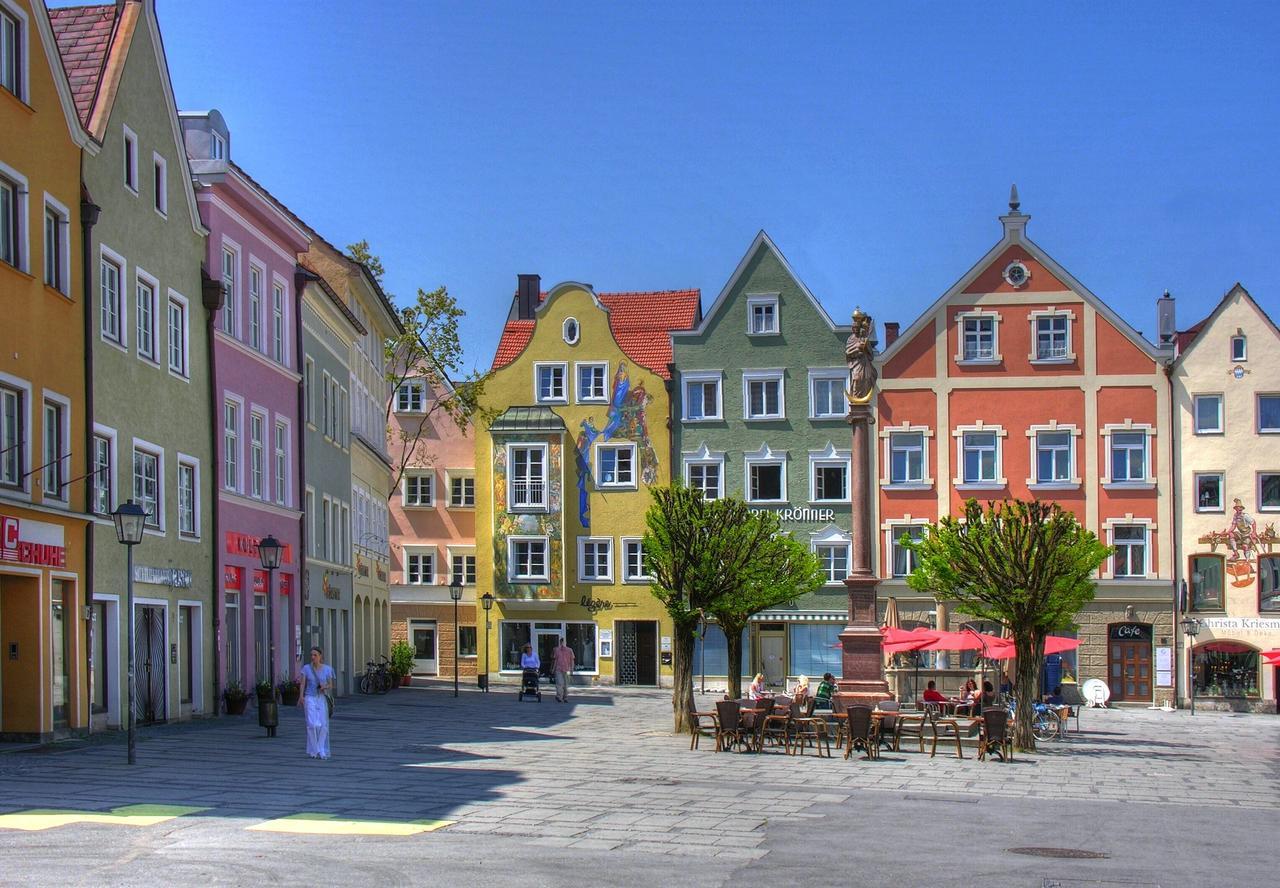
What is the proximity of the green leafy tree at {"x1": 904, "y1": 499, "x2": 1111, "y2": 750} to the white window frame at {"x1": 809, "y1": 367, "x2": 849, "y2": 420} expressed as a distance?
2854 centimetres

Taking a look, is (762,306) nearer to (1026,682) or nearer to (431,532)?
(431,532)

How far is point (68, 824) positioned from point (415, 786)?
5811mm

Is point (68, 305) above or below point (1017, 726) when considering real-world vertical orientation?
above

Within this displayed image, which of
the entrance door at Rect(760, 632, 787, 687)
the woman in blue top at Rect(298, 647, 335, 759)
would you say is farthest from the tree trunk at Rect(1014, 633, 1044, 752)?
the entrance door at Rect(760, 632, 787, 687)

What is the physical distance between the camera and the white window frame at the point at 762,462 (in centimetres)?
6172

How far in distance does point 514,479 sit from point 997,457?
57.2 ft

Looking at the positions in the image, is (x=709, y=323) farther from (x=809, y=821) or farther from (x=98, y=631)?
→ (x=809, y=821)

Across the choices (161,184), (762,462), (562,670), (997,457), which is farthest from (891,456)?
(161,184)

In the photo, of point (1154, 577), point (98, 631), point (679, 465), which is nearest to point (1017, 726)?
point (98, 631)

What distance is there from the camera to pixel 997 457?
2306 inches

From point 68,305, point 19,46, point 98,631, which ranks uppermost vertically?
point 19,46

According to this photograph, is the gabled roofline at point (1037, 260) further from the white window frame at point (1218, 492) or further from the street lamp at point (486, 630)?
the street lamp at point (486, 630)

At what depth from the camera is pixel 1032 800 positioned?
883 inches

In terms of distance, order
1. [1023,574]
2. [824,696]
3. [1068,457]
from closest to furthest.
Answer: [1023,574] → [824,696] → [1068,457]
